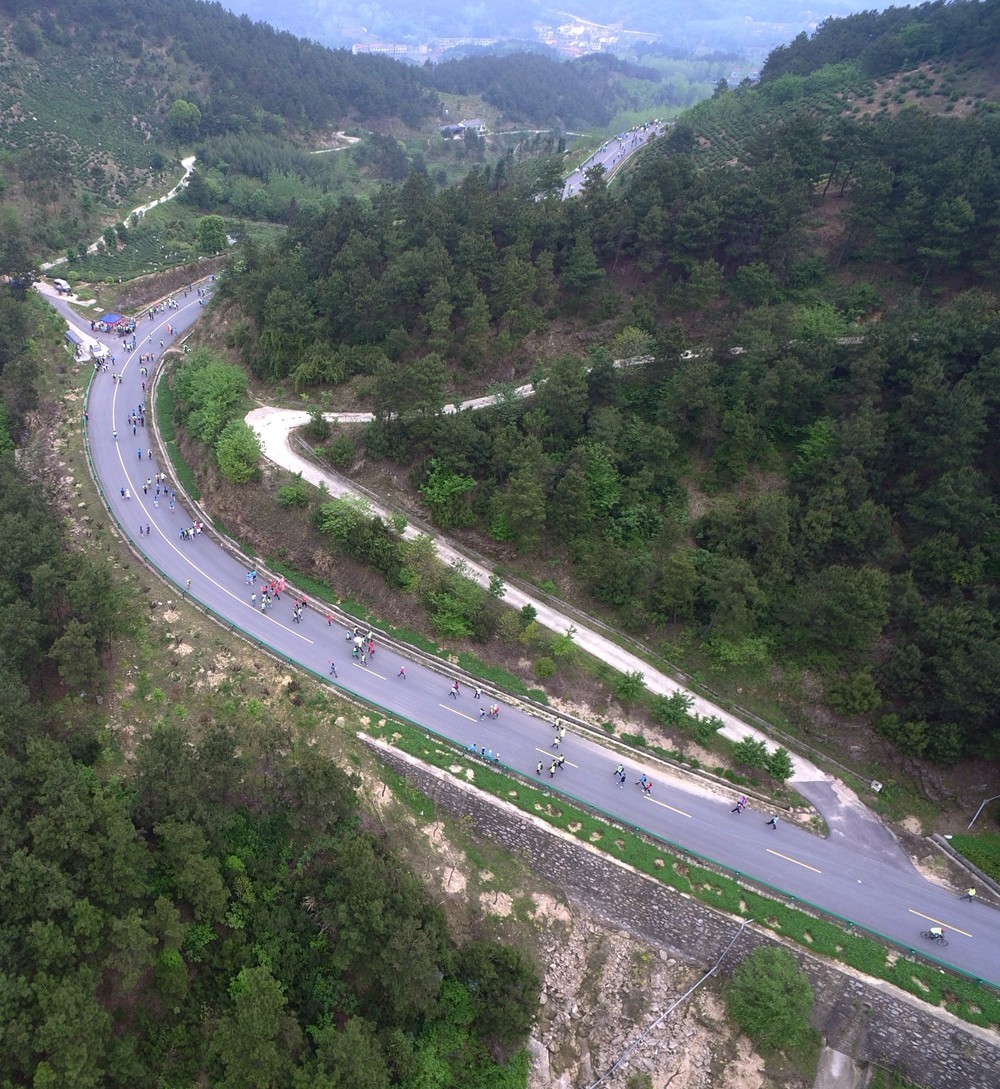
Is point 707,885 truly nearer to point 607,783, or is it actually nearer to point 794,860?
point 794,860

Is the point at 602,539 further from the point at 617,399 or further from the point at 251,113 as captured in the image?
the point at 251,113

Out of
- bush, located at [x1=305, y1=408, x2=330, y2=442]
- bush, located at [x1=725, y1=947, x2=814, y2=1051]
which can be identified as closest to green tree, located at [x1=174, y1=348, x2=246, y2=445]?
bush, located at [x1=305, y1=408, x2=330, y2=442]

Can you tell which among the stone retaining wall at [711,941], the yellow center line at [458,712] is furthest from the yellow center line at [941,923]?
the yellow center line at [458,712]

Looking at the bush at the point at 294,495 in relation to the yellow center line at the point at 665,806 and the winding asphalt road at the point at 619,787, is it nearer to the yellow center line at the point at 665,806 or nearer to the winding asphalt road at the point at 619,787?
the winding asphalt road at the point at 619,787

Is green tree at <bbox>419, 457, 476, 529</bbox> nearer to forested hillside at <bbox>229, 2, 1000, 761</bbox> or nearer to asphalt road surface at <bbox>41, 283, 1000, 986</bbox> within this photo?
forested hillside at <bbox>229, 2, 1000, 761</bbox>

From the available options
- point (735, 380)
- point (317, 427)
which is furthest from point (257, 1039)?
point (735, 380)

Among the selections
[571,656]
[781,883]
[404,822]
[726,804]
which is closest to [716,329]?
[571,656]
